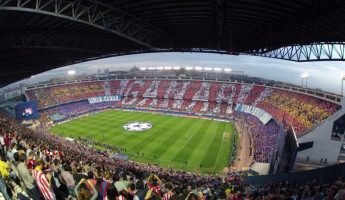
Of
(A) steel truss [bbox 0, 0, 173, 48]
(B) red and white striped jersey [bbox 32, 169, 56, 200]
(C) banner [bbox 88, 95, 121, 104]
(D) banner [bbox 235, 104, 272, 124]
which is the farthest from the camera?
(C) banner [bbox 88, 95, 121, 104]

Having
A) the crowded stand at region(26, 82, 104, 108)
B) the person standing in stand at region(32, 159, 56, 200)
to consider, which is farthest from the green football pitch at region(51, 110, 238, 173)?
the person standing in stand at region(32, 159, 56, 200)

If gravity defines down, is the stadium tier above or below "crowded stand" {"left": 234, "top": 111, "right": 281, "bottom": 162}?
above

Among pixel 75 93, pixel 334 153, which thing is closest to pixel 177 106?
pixel 75 93

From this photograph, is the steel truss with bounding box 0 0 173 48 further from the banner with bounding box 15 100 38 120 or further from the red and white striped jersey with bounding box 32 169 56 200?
the banner with bounding box 15 100 38 120

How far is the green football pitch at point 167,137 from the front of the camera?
36.9 m

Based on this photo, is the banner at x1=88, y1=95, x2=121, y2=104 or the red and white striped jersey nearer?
the red and white striped jersey

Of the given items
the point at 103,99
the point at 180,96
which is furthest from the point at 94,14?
the point at 103,99

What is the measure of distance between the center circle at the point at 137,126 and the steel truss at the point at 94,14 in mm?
31019

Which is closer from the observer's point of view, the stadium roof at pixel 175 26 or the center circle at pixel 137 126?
the stadium roof at pixel 175 26

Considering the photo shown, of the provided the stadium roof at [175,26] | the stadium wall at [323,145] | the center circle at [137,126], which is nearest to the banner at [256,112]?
the stadium wall at [323,145]

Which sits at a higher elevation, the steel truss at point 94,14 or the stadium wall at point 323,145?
the steel truss at point 94,14

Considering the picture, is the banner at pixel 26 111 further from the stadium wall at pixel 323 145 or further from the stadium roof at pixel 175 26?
the stadium wall at pixel 323 145

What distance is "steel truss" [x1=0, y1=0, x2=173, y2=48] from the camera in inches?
558

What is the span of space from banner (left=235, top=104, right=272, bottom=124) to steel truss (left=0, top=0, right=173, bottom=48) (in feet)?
117
